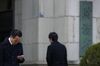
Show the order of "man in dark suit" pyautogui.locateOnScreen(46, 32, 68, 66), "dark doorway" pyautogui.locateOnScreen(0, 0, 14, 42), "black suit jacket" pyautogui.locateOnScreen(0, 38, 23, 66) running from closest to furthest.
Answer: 1. "black suit jacket" pyautogui.locateOnScreen(0, 38, 23, 66)
2. "man in dark suit" pyautogui.locateOnScreen(46, 32, 68, 66)
3. "dark doorway" pyautogui.locateOnScreen(0, 0, 14, 42)

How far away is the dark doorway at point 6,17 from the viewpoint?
661 inches

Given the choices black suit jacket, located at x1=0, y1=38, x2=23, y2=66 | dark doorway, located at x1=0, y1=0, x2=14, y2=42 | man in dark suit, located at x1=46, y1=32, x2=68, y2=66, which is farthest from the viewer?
dark doorway, located at x1=0, y1=0, x2=14, y2=42

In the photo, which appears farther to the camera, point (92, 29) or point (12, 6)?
point (12, 6)

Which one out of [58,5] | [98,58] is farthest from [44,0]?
[98,58]

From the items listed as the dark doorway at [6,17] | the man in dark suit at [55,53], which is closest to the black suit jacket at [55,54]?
the man in dark suit at [55,53]

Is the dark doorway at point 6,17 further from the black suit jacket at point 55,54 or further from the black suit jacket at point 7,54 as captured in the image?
the black suit jacket at point 7,54

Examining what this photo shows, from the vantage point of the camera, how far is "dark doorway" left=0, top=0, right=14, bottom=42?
1680cm

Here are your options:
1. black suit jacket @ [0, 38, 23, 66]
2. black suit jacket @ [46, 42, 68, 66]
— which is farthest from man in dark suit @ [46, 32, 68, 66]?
black suit jacket @ [0, 38, 23, 66]

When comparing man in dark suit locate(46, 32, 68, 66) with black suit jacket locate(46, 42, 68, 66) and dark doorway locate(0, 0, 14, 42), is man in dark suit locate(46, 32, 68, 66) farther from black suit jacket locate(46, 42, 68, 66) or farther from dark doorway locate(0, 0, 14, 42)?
dark doorway locate(0, 0, 14, 42)

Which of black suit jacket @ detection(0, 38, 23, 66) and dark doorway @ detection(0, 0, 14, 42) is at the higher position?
dark doorway @ detection(0, 0, 14, 42)

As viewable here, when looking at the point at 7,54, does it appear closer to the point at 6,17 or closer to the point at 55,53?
the point at 55,53

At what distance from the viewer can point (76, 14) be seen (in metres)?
14.9

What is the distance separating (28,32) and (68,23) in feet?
4.84

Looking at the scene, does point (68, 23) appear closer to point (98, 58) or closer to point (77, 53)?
point (77, 53)
